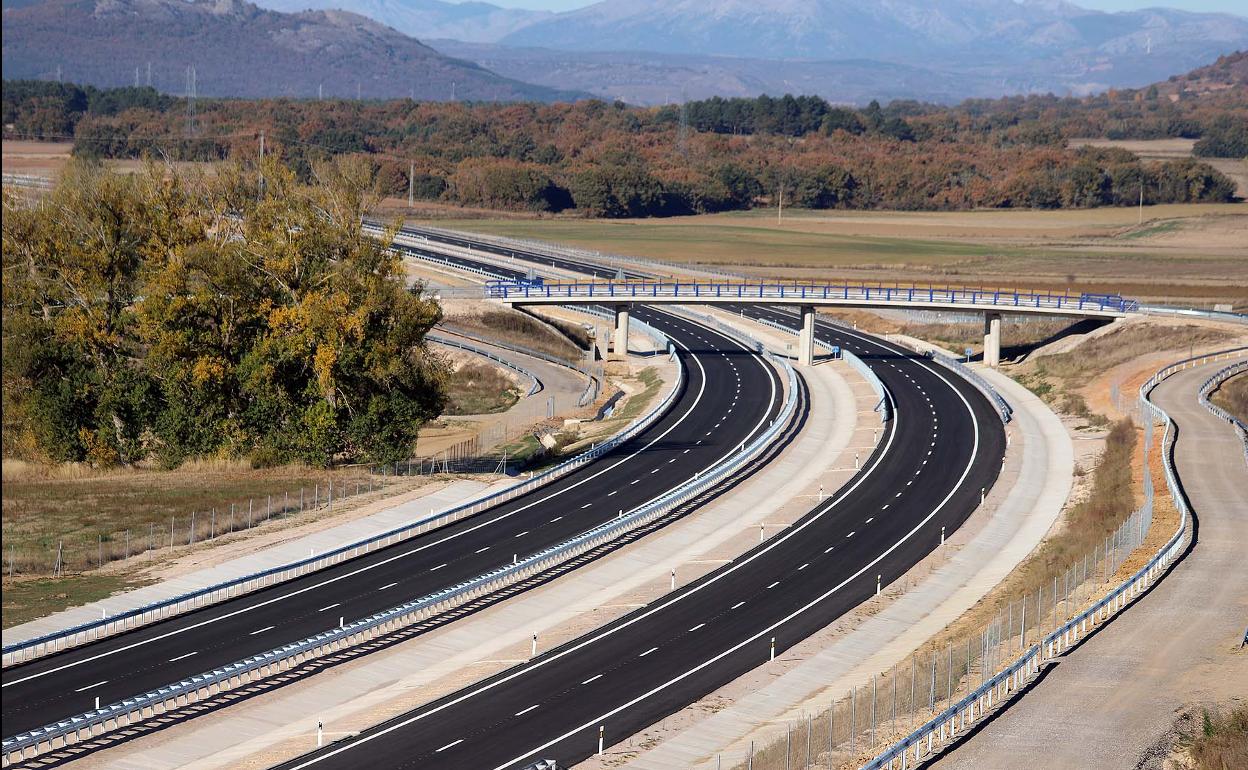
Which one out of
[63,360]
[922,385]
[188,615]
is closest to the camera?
[188,615]

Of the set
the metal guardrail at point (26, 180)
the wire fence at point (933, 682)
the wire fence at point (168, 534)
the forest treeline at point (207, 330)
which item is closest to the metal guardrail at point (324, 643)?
the wire fence at point (168, 534)

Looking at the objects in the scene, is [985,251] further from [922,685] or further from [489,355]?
[922,685]

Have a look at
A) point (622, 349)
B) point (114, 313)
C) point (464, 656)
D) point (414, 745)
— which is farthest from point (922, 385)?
point (414, 745)

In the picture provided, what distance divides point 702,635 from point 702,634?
0.31ft

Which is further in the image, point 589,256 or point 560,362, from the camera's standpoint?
point 589,256

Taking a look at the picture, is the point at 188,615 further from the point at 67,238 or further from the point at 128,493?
the point at 67,238

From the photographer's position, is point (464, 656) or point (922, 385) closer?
point (464, 656)

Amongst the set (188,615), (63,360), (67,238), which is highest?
(67,238)

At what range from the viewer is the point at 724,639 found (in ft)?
156

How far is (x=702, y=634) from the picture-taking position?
158 ft

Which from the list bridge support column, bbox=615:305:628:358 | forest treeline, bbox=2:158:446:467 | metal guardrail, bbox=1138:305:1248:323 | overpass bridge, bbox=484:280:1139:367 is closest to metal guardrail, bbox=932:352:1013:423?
overpass bridge, bbox=484:280:1139:367

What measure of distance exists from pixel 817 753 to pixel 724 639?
1159 centimetres

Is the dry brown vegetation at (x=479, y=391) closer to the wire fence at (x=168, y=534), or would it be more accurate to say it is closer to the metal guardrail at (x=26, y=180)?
the wire fence at (x=168, y=534)

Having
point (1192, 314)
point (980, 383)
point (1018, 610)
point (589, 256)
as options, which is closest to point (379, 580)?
point (1018, 610)
